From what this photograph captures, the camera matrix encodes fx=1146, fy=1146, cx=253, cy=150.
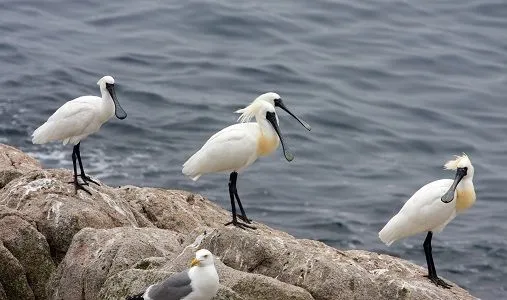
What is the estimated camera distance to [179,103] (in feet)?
99.8

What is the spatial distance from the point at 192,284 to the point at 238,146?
4.04 meters

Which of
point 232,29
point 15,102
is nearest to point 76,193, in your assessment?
point 15,102

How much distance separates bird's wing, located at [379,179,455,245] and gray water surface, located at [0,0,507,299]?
24.2 feet

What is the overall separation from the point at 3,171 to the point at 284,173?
12090 mm

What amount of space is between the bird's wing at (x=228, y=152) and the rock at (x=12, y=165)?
→ 254 centimetres

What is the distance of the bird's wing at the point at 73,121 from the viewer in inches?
618

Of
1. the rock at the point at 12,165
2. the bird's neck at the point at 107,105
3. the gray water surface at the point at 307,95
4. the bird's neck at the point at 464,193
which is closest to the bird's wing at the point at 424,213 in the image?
the bird's neck at the point at 464,193

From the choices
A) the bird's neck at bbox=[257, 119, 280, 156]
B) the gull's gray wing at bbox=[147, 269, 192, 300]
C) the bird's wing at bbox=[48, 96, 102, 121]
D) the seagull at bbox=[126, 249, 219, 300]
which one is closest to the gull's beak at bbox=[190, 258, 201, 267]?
the seagull at bbox=[126, 249, 219, 300]

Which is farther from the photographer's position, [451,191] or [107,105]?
[107,105]

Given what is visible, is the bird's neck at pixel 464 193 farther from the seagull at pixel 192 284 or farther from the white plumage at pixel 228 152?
the seagull at pixel 192 284


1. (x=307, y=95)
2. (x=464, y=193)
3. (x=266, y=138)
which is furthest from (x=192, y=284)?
(x=307, y=95)

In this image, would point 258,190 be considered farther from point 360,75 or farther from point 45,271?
point 45,271

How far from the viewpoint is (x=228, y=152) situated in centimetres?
1450

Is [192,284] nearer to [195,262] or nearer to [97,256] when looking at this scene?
[195,262]
